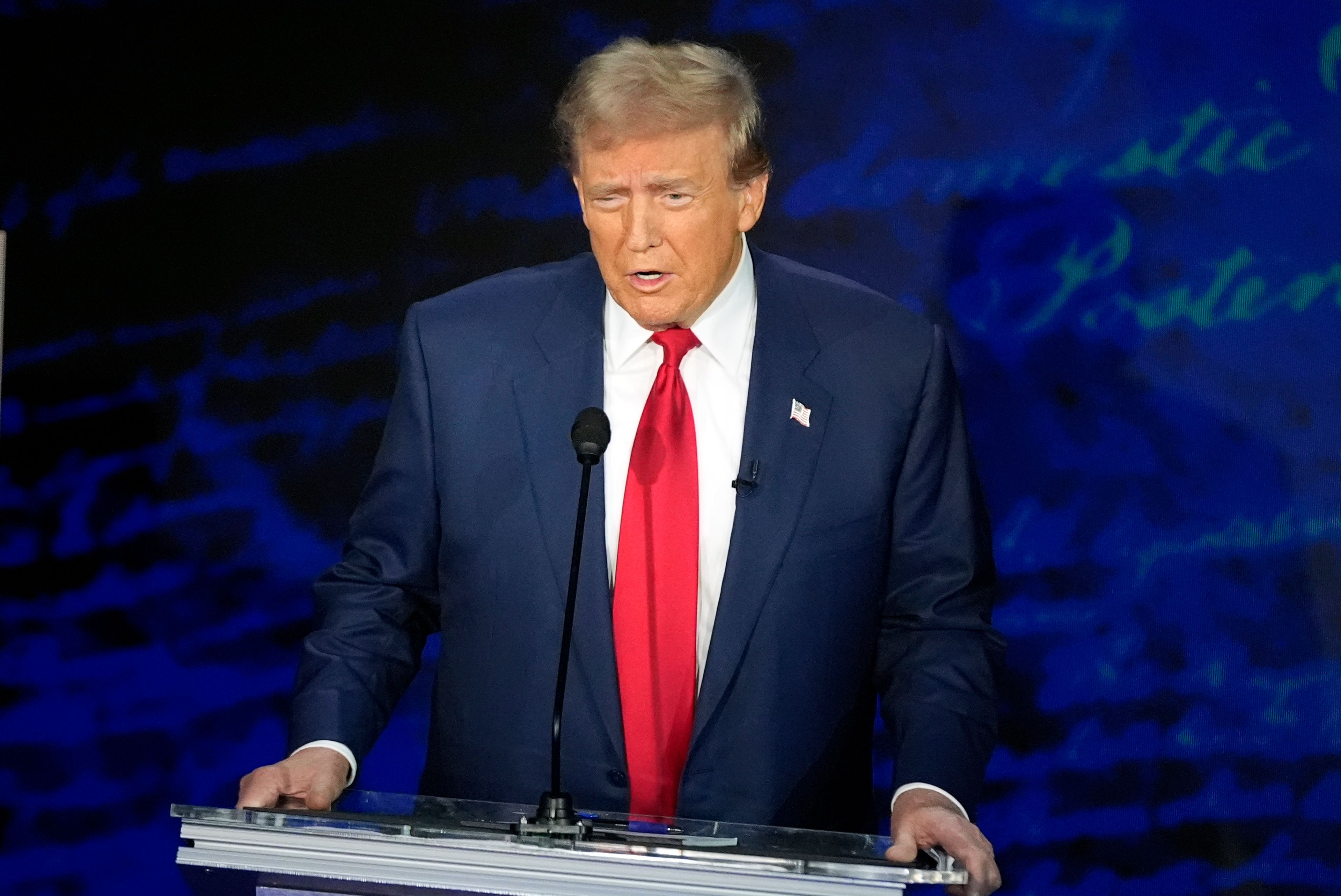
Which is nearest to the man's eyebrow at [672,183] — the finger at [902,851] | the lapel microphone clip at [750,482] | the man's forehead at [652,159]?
the man's forehead at [652,159]

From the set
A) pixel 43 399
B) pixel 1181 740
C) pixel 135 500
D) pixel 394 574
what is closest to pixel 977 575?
pixel 394 574

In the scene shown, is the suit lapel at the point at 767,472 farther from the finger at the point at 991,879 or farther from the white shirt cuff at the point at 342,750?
the finger at the point at 991,879

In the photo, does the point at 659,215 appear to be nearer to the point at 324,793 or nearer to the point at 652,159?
the point at 652,159

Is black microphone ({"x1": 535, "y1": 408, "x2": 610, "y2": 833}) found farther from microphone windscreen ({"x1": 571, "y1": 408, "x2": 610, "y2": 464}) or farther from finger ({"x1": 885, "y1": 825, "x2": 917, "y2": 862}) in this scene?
finger ({"x1": 885, "y1": 825, "x2": 917, "y2": 862})

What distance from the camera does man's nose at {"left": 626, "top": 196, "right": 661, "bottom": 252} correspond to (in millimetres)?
2236

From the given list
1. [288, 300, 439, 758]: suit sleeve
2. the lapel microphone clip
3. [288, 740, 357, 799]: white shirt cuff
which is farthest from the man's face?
[288, 740, 357, 799]: white shirt cuff

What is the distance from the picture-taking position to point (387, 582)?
231cm

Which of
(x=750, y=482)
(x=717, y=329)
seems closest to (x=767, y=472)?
(x=750, y=482)

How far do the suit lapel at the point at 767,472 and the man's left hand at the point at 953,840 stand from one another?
0.37m

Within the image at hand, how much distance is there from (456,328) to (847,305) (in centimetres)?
62

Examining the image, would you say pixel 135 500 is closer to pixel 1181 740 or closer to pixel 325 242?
pixel 325 242

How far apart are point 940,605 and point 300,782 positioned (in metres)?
0.95

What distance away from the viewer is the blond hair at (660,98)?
222cm

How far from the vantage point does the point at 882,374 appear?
2387 mm
